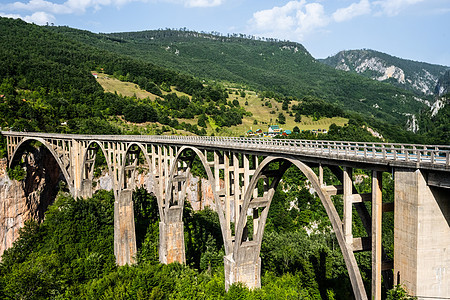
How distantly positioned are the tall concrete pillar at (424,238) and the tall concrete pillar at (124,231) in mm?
34612

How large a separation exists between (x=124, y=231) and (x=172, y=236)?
937 cm

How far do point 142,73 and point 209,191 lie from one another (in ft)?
303

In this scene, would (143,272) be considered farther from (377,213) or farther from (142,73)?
(142,73)

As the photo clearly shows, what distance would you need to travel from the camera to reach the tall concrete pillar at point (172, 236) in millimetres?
36594

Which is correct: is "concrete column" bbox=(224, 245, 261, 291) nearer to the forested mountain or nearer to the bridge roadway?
the bridge roadway

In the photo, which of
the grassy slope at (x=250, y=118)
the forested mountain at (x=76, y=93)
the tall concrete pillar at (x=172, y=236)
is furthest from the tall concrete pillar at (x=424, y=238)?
the grassy slope at (x=250, y=118)

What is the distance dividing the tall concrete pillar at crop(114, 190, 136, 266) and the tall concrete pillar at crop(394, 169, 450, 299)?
34612 millimetres

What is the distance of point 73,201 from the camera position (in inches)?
1882

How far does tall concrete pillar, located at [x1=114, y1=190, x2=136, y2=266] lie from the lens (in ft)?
139

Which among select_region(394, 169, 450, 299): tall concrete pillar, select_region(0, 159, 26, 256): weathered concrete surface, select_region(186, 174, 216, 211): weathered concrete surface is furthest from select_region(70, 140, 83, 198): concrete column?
select_region(394, 169, 450, 299): tall concrete pillar

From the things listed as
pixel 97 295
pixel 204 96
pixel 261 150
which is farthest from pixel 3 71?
pixel 261 150

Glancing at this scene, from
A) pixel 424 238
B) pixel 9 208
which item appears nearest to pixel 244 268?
pixel 424 238

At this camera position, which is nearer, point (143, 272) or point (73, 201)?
point (143, 272)

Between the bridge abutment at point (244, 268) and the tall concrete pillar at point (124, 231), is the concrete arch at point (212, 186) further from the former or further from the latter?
the tall concrete pillar at point (124, 231)
